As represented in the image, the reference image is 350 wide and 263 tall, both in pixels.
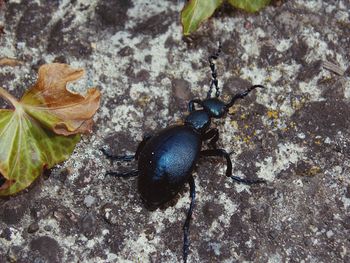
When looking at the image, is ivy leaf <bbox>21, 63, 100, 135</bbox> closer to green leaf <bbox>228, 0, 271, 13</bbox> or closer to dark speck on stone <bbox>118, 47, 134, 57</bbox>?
dark speck on stone <bbox>118, 47, 134, 57</bbox>

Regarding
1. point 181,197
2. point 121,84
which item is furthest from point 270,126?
point 121,84

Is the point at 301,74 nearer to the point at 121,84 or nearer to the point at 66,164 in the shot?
the point at 121,84

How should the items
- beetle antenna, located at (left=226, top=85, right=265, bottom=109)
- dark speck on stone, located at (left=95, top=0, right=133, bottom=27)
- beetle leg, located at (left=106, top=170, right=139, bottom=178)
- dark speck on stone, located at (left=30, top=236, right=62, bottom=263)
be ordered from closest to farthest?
dark speck on stone, located at (left=30, top=236, right=62, bottom=263) → beetle leg, located at (left=106, top=170, right=139, bottom=178) → beetle antenna, located at (left=226, top=85, right=265, bottom=109) → dark speck on stone, located at (left=95, top=0, right=133, bottom=27)

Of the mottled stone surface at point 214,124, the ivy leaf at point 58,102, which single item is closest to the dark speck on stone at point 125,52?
the mottled stone surface at point 214,124

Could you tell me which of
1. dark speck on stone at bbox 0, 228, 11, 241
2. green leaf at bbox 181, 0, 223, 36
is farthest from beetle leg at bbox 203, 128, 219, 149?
dark speck on stone at bbox 0, 228, 11, 241

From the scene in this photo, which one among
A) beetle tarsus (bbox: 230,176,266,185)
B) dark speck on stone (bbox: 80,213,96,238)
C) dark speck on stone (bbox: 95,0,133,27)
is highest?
dark speck on stone (bbox: 95,0,133,27)

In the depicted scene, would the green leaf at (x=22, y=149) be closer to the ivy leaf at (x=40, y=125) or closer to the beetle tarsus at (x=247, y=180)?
the ivy leaf at (x=40, y=125)
